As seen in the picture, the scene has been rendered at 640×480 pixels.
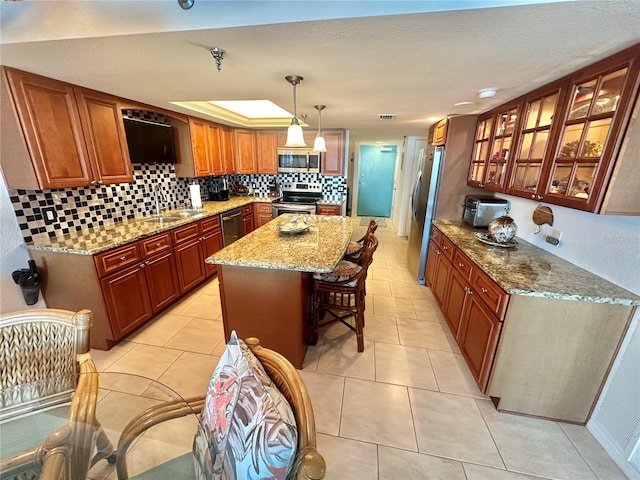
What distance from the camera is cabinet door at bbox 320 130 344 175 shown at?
4.45 m

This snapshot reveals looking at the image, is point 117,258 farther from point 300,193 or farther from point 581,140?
point 581,140

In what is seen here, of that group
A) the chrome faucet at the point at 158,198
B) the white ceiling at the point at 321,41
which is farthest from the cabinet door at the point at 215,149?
the white ceiling at the point at 321,41

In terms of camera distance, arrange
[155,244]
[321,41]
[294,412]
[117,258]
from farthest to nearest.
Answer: [155,244], [117,258], [321,41], [294,412]

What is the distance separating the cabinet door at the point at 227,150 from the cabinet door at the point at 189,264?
1.72 m

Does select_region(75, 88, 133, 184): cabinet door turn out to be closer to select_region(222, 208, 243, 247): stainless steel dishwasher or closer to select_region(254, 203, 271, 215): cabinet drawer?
select_region(222, 208, 243, 247): stainless steel dishwasher

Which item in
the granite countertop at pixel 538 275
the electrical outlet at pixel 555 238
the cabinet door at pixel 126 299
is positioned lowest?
the cabinet door at pixel 126 299

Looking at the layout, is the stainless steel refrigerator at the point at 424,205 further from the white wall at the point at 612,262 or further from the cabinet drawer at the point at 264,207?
the cabinet drawer at the point at 264,207

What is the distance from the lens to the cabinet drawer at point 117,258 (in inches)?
79.4

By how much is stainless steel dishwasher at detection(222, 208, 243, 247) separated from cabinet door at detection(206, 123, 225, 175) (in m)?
0.74

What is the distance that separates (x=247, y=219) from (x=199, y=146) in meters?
1.32

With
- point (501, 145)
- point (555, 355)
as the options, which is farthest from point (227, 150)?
point (555, 355)

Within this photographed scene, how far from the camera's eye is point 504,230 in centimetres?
214

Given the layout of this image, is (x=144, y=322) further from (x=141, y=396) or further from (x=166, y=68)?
(x=166, y=68)

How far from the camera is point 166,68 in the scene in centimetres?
163
